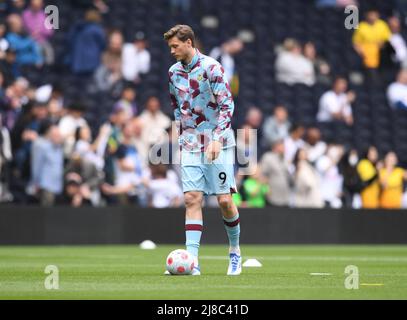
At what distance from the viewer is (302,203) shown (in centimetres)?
2492

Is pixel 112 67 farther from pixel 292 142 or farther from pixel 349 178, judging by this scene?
pixel 349 178

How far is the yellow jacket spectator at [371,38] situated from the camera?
29.3 metres

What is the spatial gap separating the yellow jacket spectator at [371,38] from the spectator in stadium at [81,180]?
9531 millimetres

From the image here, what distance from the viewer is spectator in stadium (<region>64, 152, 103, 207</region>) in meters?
22.2

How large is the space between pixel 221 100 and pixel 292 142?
492 inches

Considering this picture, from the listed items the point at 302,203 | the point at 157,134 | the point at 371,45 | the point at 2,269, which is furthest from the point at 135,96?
the point at 2,269

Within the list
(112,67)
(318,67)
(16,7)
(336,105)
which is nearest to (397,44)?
(318,67)

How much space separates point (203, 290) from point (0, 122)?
11082mm

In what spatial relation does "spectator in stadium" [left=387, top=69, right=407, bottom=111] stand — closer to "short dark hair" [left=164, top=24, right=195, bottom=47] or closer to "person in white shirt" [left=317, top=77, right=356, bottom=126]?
"person in white shirt" [left=317, top=77, right=356, bottom=126]

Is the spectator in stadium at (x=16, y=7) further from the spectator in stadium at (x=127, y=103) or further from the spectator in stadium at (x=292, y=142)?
the spectator in stadium at (x=292, y=142)

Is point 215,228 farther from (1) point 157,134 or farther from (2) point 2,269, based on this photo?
(2) point 2,269

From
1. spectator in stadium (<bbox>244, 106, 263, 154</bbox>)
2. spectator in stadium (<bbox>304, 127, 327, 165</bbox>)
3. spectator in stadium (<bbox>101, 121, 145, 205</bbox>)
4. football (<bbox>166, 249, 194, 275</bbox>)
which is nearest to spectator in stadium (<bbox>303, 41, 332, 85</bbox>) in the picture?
spectator in stadium (<bbox>244, 106, 263, 154</bbox>)

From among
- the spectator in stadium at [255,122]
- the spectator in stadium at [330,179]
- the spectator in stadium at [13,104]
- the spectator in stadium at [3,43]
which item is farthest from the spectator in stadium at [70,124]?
the spectator in stadium at [330,179]

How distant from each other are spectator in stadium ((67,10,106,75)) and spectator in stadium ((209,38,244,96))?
3003mm
